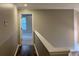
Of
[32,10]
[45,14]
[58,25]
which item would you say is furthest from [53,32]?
[32,10]

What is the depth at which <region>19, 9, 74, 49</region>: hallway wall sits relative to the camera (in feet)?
26.5

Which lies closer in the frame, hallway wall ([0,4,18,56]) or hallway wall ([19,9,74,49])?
hallway wall ([0,4,18,56])

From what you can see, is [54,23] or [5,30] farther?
[54,23]

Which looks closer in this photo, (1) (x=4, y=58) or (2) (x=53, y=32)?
(1) (x=4, y=58)

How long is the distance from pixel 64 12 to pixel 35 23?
1667 millimetres

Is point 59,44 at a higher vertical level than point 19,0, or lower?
lower

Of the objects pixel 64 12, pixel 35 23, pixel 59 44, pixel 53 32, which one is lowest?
pixel 59 44

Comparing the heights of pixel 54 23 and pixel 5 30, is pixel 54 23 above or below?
above

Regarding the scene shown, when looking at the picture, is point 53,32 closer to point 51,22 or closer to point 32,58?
point 51,22

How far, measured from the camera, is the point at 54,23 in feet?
26.7

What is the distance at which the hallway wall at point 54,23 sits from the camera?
8.07 metres

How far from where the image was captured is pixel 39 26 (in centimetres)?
810

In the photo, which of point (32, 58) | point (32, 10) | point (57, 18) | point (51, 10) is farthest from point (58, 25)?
point (32, 58)

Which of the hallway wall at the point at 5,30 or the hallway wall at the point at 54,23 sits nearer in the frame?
the hallway wall at the point at 5,30
